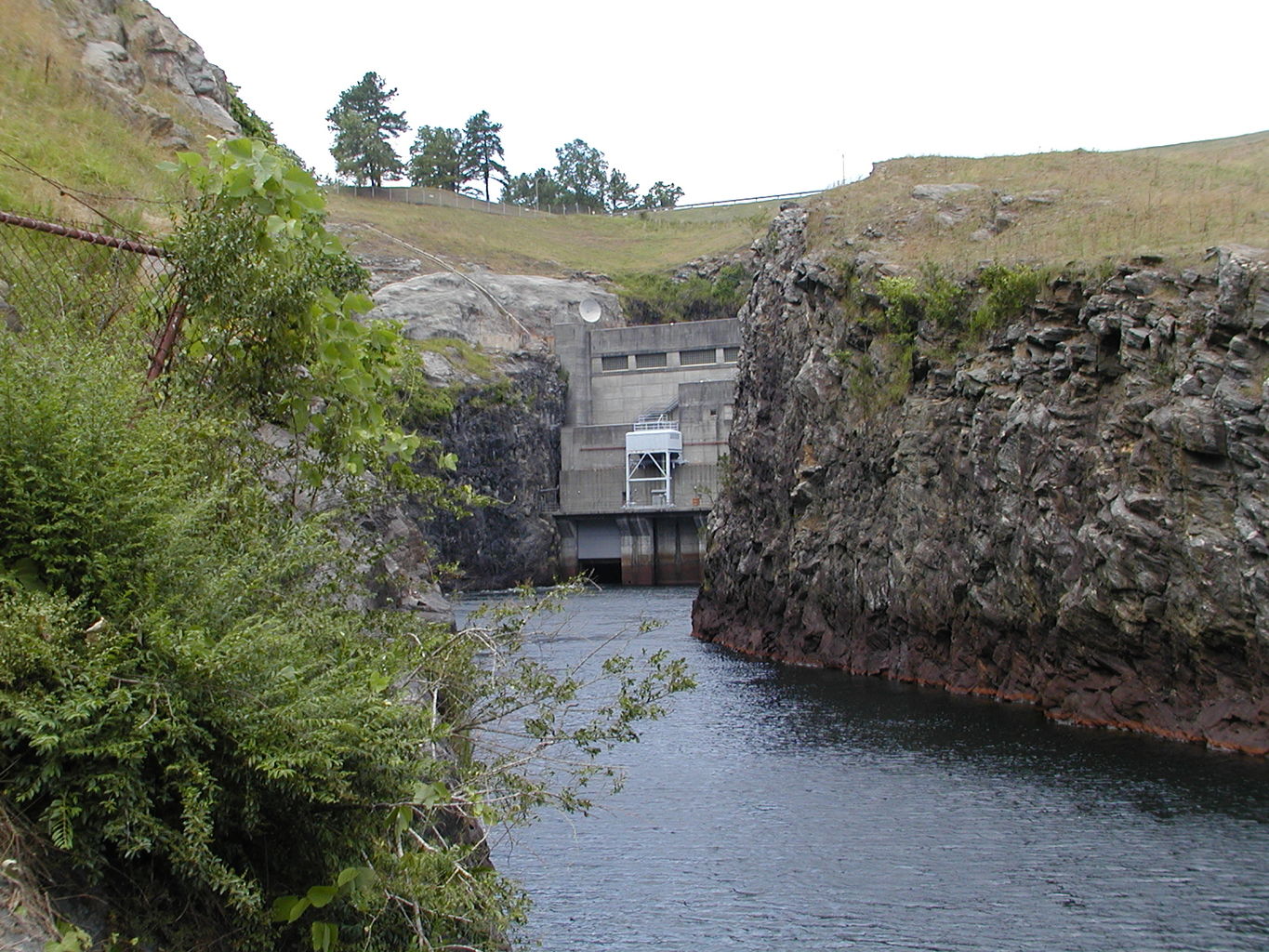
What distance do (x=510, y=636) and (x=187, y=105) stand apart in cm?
1920

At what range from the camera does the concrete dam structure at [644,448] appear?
94.6 meters

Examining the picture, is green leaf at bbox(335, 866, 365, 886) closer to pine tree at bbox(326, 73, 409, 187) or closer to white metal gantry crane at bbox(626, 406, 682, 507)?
white metal gantry crane at bbox(626, 406, 682, 507)

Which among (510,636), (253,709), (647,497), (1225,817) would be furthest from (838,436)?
(647,497)

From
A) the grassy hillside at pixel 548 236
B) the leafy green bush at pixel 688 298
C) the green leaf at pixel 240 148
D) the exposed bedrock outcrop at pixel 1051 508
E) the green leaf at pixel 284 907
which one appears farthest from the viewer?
the grassy hillside at pixel 548 236

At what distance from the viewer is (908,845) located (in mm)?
22688

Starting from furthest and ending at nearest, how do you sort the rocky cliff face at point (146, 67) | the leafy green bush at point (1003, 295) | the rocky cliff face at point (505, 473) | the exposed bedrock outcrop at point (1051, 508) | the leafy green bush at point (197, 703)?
the rocky cliff face at point (505, 473)
the leafy green bush at point (1003, 295)
the exposed bedrock outcrop at point (1051, 508)
the rocky cliff face at point (146, 67)
the leafy green bush at point (197, 703)

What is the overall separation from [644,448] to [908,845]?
236 ft

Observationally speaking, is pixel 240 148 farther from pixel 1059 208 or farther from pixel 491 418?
pixel 491 418

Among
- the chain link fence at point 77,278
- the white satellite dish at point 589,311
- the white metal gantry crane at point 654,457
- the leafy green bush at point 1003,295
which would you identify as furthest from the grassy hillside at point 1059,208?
the white satellite dish at point 589,311

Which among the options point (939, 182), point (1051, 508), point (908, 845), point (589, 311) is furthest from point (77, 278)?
point (589, 311)

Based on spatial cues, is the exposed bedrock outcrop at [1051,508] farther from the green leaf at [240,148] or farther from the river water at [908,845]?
the green leaf at [240,148]

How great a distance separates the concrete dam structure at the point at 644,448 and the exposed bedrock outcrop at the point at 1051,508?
3923cm

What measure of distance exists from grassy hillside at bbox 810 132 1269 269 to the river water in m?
14.0

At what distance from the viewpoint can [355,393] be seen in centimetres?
1195
